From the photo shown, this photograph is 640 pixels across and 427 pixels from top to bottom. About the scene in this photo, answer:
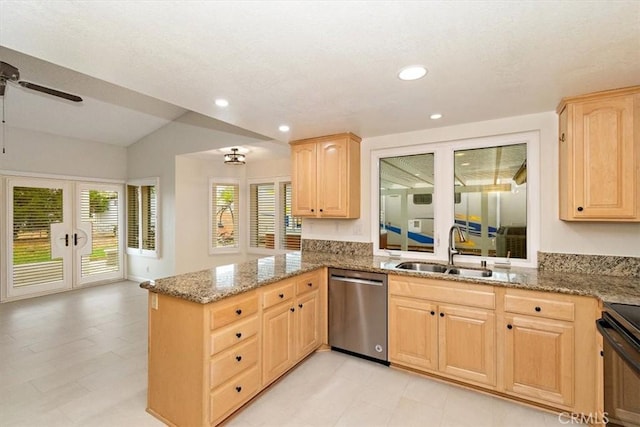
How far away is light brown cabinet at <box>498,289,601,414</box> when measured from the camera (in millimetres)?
2020

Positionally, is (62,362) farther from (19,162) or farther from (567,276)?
(567,276)

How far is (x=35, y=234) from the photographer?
203 inches

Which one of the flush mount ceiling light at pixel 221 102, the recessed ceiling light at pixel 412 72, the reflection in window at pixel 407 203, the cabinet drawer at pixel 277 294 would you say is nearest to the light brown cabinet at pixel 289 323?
the cabinet drawer at pixel 277 294

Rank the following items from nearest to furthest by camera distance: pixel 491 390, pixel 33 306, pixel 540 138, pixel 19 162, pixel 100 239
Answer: pixel 491 390, pixel 540 138, pixel 33 306, pixel 19 162, pixel 100 239

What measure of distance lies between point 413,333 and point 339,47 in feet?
7.56

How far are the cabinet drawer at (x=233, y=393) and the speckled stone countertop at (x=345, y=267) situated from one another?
619 mm

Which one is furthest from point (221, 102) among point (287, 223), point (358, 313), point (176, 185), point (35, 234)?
point (35, 234)

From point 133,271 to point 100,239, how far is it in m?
0.90

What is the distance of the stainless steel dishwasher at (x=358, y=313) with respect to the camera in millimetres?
2771

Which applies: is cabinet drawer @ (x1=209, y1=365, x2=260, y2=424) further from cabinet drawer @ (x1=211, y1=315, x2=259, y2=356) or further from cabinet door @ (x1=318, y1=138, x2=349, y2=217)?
cabinet door @ (x1=318, y1=138, x2=349, y2=217)

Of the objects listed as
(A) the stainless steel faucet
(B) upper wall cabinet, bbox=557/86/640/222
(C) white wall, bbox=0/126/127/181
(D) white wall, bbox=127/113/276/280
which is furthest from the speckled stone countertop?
(C) white wall, bbox=0/126/127/181

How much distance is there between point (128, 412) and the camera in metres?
2.14

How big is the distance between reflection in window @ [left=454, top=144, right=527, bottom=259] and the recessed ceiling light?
1.44 m

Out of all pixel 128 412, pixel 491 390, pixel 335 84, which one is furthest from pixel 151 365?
pixel 491 390
